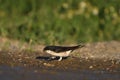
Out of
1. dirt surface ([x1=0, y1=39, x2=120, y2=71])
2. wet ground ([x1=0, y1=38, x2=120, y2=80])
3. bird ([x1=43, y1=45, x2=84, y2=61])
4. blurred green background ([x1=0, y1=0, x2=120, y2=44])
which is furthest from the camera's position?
blurred green background ([x1=0, y1=0, x2=120, y2=44])

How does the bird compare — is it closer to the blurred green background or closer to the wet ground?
the wet ground

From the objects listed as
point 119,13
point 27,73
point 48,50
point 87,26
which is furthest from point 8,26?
point 27,73

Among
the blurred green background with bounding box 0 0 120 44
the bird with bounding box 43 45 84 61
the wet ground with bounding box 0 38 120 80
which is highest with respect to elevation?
the blurred green background with bounding box 0 0 120 44

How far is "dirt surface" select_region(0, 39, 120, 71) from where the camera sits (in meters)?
8.46

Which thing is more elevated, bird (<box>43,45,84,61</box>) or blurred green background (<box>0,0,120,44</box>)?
blurred green background (<box>0,0,120,44</box>)

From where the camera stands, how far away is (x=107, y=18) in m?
12.8

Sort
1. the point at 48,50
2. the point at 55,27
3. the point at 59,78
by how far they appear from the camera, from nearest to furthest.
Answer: the point at 59,78, the point at 48,50, the point at 55,27

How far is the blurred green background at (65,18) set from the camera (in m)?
12.1

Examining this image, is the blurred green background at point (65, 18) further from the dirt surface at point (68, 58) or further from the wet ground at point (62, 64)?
the wet ground at point (62, 64)

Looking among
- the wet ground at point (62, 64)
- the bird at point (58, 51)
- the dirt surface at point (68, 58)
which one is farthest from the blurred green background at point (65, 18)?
the bird at point (58, 51)

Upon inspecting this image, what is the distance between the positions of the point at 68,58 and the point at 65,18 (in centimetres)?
356

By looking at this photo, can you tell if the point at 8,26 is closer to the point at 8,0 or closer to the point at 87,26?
the point at 8,0

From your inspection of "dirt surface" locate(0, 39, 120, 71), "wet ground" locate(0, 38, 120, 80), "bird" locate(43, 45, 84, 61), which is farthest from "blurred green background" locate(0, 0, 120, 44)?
"bird" locate(43, 45, 84, 61)

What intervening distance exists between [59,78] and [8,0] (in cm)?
565
